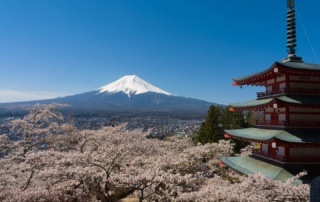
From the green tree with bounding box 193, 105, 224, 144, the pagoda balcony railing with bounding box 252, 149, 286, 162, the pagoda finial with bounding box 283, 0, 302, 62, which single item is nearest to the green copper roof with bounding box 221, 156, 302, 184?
the pagoda balcony railing with bounding box 252, 149, 286, 162

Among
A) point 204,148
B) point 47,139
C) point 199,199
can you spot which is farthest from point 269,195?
point 47,139

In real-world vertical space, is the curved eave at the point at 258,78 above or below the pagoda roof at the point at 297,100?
above

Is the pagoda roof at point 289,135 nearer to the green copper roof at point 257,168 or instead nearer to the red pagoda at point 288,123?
the red pagoda at point 288,123

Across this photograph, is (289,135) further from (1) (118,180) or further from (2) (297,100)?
(1) (118,180)

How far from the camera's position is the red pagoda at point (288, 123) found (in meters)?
13.9

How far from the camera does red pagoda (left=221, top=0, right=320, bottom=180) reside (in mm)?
13883

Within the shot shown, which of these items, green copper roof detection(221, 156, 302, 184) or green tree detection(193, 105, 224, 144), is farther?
green tree detection(193, 105, 224, 144)

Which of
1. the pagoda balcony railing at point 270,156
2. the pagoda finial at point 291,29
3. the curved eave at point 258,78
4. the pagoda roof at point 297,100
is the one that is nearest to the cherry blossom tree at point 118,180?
the pagoda balcony railing at point 270,156

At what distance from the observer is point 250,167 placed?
52.3 feet

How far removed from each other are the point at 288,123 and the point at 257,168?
9.00ft

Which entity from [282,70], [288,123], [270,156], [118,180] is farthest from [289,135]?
[118,180]

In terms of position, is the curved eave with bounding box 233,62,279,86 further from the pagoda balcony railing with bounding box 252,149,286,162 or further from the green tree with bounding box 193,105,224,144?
the green tree with bounding box 193,105,224,144

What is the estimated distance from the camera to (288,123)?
14.8 meters

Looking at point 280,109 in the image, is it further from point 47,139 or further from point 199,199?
point 47,139
